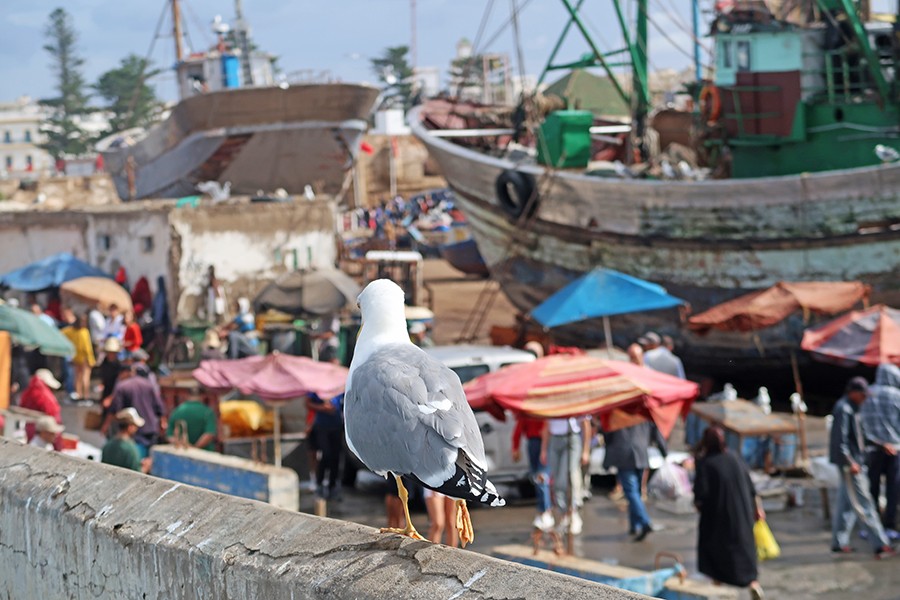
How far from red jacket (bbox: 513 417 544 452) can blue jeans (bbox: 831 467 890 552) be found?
7.73 ft

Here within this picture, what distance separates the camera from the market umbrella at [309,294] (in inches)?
697

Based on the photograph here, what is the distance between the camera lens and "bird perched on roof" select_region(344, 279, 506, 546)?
3984 millimetres

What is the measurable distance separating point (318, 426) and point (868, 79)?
1048cm

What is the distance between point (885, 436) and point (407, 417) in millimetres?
6954

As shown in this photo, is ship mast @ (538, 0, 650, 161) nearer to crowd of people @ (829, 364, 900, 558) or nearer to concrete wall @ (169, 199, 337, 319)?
concrete wall @ (169, 199, 337, 319)

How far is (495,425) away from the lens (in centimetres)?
1179

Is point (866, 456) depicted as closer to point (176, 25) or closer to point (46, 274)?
point (46, 274)

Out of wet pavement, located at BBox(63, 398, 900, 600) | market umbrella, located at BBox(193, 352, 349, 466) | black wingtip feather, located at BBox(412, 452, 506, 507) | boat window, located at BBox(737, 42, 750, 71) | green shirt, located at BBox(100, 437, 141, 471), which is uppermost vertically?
boat window, located at BBox(737, 42, 750, 71)

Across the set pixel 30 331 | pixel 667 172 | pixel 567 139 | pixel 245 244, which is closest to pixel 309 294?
pixel 245 244

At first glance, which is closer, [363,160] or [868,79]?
[868,79]

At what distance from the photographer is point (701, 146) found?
69.6 feet

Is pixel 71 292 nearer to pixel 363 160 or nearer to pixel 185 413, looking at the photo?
pixel 185 413

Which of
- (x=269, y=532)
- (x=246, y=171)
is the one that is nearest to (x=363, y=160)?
(x=246, y=171)

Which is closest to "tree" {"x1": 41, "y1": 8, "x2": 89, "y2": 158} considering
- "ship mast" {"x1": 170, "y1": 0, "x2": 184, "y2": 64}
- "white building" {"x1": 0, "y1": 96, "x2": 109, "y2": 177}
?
"white building" {"x1": 0, "y1": 96, "x2": 109, "y2": 177}
